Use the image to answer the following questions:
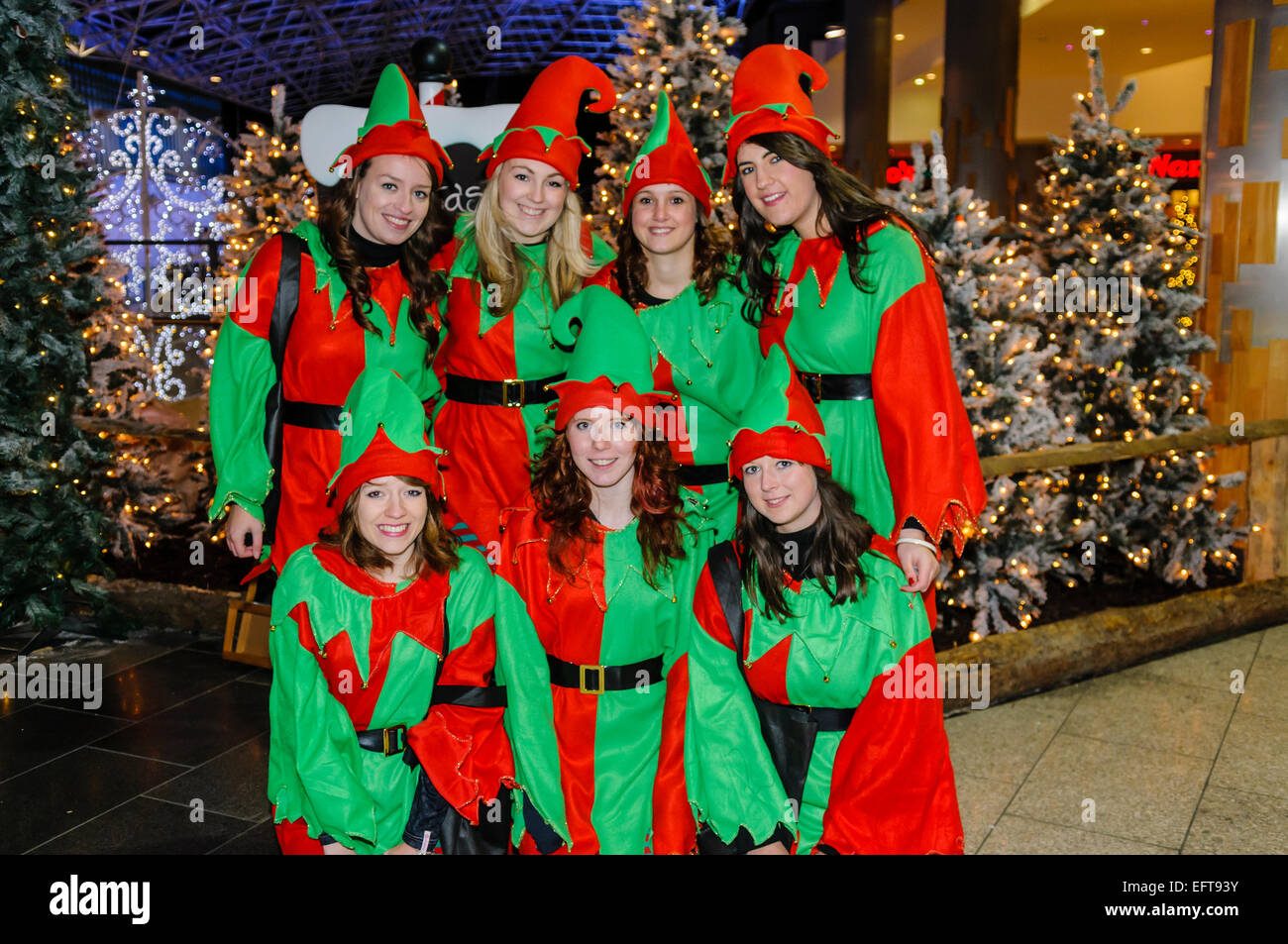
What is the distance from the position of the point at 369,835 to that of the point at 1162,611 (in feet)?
15.1

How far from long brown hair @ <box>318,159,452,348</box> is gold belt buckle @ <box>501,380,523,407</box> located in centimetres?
29

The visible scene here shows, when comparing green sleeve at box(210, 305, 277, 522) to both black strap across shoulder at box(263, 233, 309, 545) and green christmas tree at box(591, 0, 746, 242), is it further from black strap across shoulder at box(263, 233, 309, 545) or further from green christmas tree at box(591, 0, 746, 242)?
green christmas tree at box(591, 0, 746, 242)

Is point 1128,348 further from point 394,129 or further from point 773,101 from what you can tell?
point 394,129

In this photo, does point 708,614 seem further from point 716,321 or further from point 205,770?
point 205,770

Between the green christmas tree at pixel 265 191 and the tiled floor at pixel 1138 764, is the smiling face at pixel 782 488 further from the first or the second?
the green christmas tree at pixel 265 191

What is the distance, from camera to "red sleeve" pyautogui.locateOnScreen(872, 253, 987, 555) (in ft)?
9.54

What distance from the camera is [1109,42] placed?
1445 centimetres

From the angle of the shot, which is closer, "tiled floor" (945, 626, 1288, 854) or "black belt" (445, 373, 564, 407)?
"black belt" (445, 373, 564, 407)

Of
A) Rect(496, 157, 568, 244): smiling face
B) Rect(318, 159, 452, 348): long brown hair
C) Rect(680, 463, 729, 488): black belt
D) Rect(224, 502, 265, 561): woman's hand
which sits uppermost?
Rect(496, 157, 568, 244): smiling face

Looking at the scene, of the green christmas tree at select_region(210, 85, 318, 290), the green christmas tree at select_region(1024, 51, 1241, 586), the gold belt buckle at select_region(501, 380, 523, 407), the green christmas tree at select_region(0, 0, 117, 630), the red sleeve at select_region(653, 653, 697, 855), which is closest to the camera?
the red sleeve at select_region(653, 653, 697, 855)

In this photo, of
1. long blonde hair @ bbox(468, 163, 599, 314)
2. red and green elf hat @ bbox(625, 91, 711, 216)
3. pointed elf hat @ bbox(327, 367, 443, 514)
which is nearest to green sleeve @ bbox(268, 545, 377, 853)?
pointed elf hat @ bbox(327, 367, 443, 514)

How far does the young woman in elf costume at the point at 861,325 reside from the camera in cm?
293

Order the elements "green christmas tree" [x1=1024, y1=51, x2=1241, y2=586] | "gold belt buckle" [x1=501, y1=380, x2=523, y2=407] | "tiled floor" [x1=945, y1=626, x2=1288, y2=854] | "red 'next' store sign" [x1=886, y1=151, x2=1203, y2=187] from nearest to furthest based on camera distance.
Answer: "gold belt buckle" [x1=501, y1=380, x2=523, y2=407] < "tiled floor" [x1=945, y1=626, x2=1288, y2=854] < "green christmas tree" [x1=1024, y1=51, x2=1241, y2=586] < "red 'next' store sign" [x1=886, y1=151, x2=1203, y2=187]

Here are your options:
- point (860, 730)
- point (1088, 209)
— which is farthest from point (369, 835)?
point (1088, 209)
